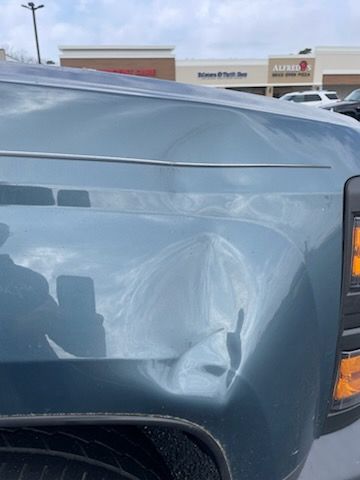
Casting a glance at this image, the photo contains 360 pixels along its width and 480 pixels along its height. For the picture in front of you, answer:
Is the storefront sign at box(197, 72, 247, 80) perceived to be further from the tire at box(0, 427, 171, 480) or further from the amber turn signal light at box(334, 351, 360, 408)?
the tire at box(0, 427, 171, 480)

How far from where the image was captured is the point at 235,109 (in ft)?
4.20

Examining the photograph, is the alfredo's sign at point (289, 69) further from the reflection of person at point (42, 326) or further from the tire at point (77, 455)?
the reflection of person at point (42, 326)

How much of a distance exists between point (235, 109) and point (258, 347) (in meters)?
0.63

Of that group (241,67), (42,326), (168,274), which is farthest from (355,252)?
(241,67)

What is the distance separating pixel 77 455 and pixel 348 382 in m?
0.71

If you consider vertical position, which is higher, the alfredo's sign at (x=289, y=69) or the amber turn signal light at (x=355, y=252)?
the amber turn signal light at (x=355, y=252)

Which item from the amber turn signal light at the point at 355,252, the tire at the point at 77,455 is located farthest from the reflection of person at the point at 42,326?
the amber turn signal light at the point at 355,252

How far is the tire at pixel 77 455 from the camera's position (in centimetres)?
110

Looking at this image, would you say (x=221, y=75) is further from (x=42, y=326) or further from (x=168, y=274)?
(x=42, y=326)

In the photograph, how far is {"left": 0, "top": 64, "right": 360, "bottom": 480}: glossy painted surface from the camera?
99cm

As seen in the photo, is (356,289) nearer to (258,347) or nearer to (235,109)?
(258,347)

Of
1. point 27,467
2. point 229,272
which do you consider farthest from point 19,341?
point 229,272

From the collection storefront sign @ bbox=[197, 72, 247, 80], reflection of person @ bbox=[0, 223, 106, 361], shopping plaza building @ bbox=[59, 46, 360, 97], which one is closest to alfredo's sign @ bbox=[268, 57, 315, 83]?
shopping plaza building @ bbox=[59, 46, 360, 97]

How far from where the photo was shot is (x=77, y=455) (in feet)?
3.71
